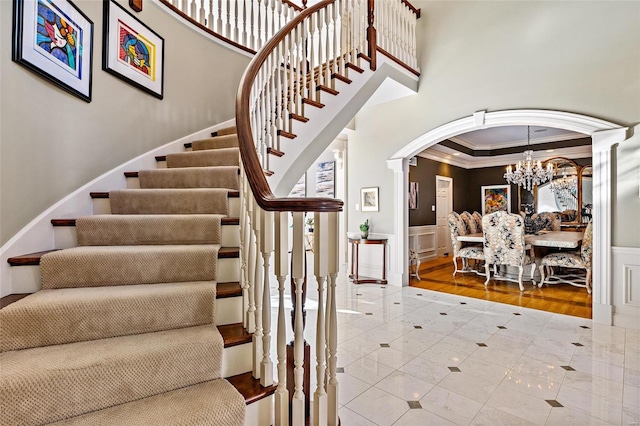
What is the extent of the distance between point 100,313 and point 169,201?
1.09 m

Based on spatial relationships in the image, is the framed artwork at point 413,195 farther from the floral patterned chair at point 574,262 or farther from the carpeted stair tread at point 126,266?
the carpeted stair tread at point 126,266

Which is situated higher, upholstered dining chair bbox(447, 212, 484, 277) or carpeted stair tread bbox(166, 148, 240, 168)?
carpeted stair tread bbox(166, 148, 240, 168)

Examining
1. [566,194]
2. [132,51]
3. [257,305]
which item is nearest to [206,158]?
[132,51]

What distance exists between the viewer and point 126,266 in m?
1.66

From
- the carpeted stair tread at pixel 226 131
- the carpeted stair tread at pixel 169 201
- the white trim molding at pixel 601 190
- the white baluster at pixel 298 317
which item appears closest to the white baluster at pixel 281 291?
the white baluster at pixel 298 317

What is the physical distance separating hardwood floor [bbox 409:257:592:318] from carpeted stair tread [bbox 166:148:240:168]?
12.1ft

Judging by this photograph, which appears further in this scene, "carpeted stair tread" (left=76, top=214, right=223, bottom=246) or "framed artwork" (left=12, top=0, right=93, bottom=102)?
"carpeted stair tread" (left=76, top=214, right=223, bottom=246)

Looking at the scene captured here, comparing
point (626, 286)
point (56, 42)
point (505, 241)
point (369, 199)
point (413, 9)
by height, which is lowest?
point (626, 286)

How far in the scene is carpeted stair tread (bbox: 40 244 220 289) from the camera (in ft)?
5.25

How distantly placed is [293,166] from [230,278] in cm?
159

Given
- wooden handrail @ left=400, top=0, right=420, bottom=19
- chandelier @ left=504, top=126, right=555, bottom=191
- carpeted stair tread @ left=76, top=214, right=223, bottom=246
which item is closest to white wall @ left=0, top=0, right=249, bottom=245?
carpeted stair tread @ left=76, top=214, right=223, bottom=246

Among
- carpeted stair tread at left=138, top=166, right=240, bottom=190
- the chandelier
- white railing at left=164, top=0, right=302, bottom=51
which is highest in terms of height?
white railing at left=164, top=0, right=302, bottom=51

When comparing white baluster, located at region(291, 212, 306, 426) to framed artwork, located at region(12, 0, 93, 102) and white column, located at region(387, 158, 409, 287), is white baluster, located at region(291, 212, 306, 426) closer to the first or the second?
framed artwork, located at region(12, 0, 93, 102)

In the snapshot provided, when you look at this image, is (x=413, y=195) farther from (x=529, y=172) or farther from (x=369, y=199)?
(x=529, y=172)
